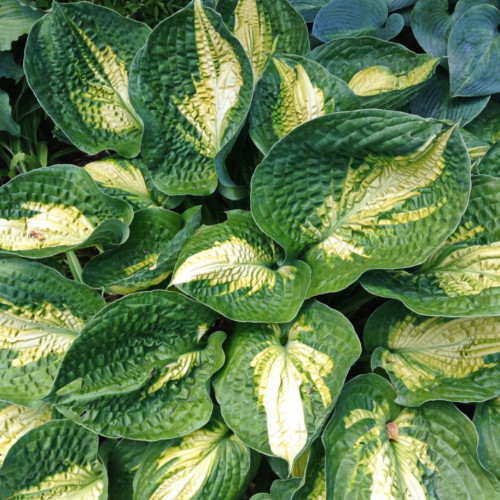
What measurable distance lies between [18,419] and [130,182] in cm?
65

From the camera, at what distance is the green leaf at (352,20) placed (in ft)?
5.04

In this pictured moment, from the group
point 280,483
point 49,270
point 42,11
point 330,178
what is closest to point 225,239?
point 330,178

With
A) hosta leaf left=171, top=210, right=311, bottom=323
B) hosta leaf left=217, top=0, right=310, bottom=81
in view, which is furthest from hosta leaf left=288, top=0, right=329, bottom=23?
hosta leaf left=171, top=210, right=311, bottom=323

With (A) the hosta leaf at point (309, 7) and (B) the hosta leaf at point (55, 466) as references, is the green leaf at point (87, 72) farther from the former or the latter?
(B) the hosta leaf at point (55, 466)

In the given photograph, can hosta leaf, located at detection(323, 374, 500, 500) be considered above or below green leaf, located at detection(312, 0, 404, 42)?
below

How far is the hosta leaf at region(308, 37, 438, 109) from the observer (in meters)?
1.32

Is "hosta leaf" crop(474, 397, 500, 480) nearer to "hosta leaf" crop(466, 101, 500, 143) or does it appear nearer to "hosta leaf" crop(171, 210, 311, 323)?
"hosta leaf" crop(171, 210, 311, 323)

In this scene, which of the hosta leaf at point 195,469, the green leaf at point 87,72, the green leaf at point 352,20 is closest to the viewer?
the hosta leaf at point 195,469

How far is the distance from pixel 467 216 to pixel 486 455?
50cm

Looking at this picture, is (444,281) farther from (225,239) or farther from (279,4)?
(279,4)

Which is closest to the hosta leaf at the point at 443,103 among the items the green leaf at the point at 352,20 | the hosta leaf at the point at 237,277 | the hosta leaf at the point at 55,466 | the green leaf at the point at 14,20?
the green leaf at the point at 352,20

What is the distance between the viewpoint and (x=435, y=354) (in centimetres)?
110

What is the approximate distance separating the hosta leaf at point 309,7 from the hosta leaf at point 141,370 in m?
1.06

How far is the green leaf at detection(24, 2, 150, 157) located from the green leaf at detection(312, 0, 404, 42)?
0.55m
